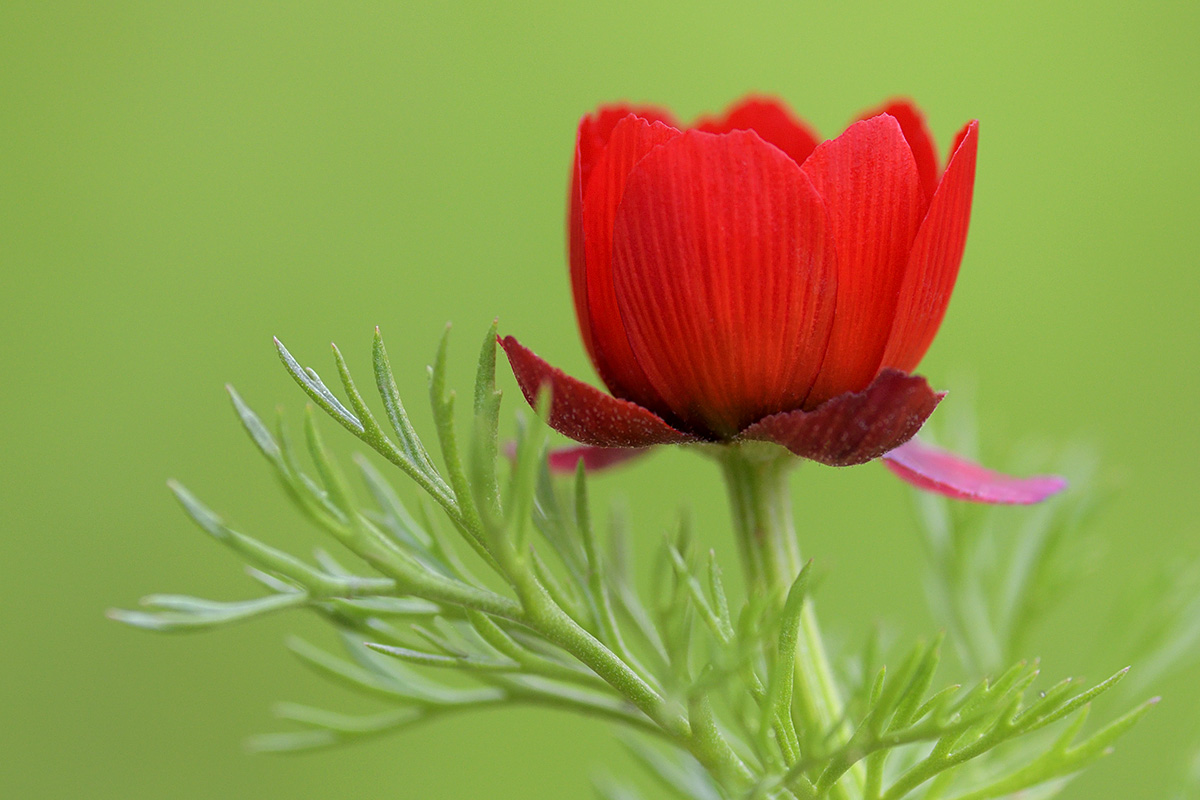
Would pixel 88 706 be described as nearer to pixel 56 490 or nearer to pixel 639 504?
pixel 56 490

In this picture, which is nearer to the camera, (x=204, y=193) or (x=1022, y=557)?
(x=1022, y=557)

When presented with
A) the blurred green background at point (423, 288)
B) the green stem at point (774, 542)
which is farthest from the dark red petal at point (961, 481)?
the blurred green background at point (423, 288)

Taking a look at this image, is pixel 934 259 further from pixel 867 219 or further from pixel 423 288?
pixel 423 288

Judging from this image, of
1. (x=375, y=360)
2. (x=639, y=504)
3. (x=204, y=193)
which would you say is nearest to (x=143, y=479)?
(x=204, y=193)

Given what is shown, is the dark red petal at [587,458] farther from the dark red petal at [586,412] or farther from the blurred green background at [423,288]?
the blurred green background at [423,288]

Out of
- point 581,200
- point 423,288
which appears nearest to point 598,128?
point 581,200

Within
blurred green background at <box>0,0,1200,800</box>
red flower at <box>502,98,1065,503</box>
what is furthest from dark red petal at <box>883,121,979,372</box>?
blurred green background at <box>0,0,1200,800</box>

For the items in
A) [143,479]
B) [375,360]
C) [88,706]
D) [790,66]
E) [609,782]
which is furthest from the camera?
[790,66]

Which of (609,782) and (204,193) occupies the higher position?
(204,193)
